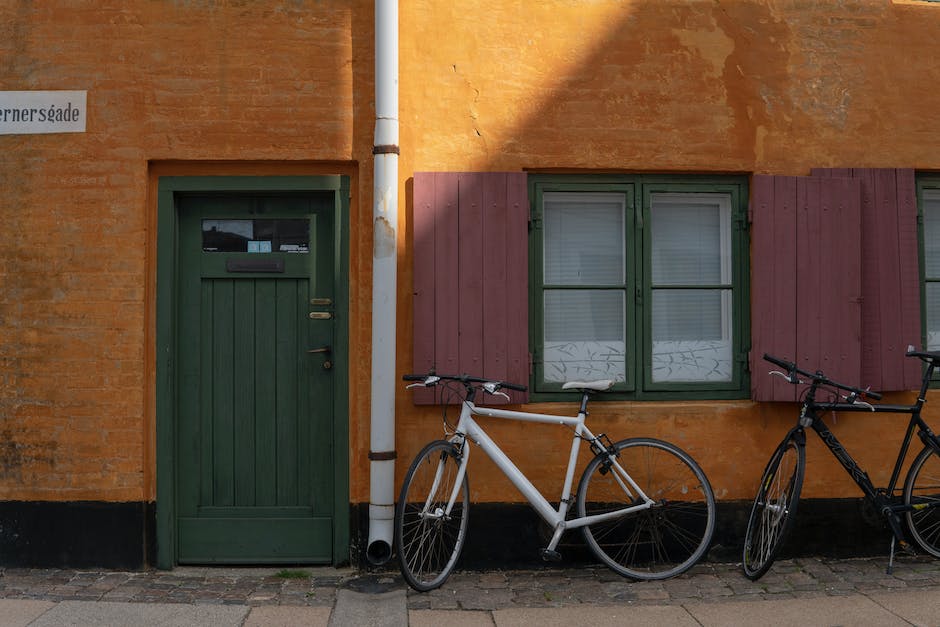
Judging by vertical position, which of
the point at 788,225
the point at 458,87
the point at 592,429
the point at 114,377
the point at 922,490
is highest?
the point at 458,87

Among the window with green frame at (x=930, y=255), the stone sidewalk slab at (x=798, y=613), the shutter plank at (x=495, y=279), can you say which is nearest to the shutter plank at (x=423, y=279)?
the shutter plank at (x=495, y=279)

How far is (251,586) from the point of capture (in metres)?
5.23

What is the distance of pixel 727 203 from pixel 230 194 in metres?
3.06

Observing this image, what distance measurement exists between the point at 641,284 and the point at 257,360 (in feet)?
7.86

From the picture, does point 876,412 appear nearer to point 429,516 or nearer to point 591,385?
point 591,385

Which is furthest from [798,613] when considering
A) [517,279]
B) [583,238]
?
[583,238]

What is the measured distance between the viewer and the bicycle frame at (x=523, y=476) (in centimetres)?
517

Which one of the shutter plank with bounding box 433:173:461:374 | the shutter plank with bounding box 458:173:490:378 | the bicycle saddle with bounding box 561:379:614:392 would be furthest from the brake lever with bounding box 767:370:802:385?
the shutter plank with bounding box 433:173:461:374

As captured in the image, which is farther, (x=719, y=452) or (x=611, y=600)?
(x=719, y=452)

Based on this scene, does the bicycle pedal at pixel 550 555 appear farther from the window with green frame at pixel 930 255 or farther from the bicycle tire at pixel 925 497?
the window with green frame at pixel 930 255

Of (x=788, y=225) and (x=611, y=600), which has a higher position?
(x=788, y=225)

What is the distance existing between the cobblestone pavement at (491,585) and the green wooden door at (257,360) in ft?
1.53

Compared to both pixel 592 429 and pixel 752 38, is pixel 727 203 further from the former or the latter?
pixel 592 429

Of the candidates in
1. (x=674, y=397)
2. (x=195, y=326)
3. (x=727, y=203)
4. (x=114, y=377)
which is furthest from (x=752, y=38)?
(x=114, y=377)
